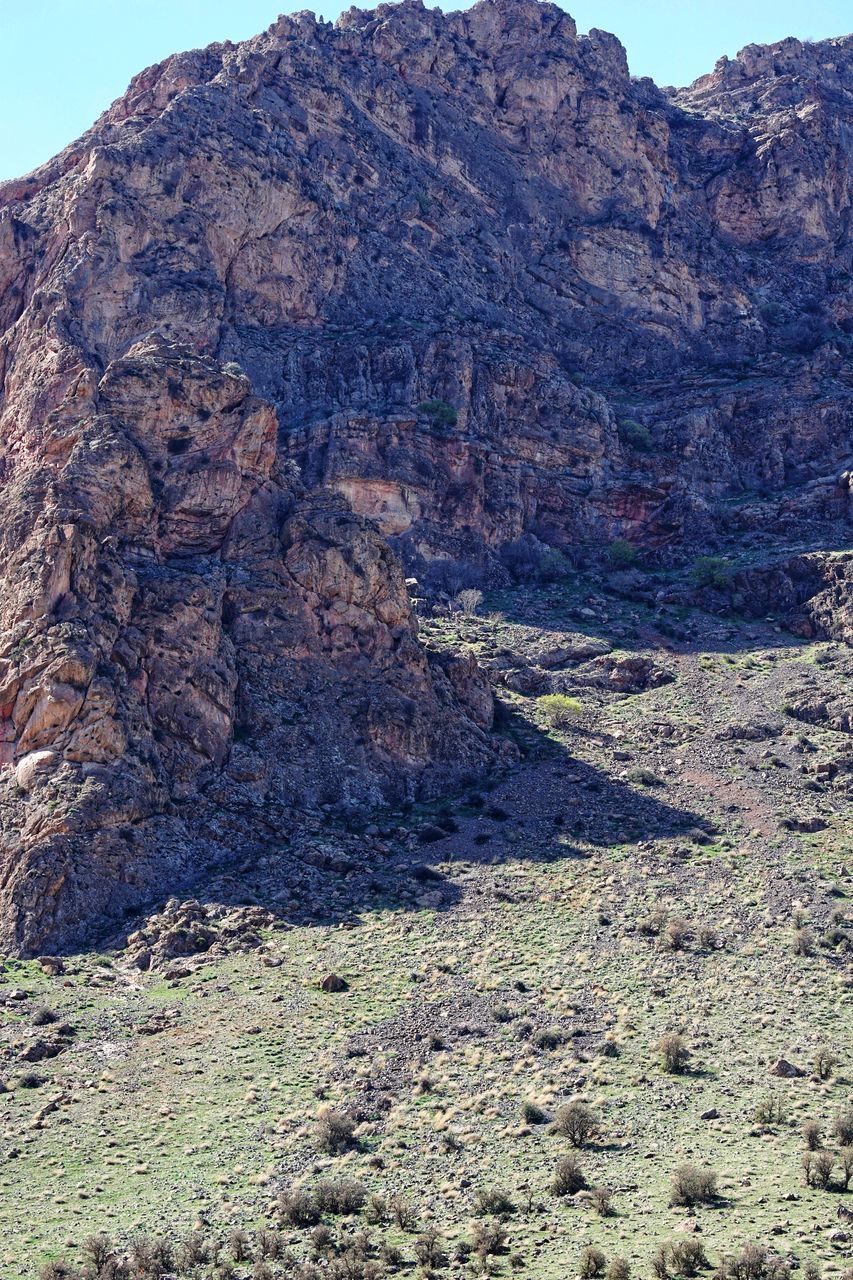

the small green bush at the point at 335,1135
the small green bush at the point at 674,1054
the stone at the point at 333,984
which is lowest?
the small green bush at the point at 335,1135

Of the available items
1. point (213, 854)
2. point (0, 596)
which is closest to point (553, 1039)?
point (213, 854)

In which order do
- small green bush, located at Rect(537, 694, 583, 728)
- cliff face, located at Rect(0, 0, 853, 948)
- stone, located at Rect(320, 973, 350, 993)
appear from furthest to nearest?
1. small green bush, located at Rect(537, 694, 583, 728)
2. cliff face, located at Rect(0, 0, 853, 948)
3. stone, located at Rect(320, 973, 350, 993)

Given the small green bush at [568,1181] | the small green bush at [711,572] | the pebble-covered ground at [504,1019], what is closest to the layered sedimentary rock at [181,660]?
the pebble-covered ground at [504,1019]

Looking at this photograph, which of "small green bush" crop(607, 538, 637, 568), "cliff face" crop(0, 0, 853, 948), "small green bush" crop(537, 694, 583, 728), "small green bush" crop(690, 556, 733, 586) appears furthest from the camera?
"small green bush" crop(607, 538, 637, 568)

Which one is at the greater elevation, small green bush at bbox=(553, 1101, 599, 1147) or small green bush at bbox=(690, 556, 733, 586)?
small green bush at bbox=(690, 556, 733, 586)

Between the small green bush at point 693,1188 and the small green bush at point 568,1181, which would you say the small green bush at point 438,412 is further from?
the small green bush at point 693,1188

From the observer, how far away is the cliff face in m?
66.1

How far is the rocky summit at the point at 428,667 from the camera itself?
40.7 metres

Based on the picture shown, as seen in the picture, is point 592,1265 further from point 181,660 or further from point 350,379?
point 350,379

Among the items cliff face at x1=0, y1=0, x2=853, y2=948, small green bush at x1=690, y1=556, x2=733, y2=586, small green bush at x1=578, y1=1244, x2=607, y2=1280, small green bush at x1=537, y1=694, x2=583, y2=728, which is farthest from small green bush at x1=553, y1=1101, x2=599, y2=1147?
small green bush at x1=690, y1=556, x2=733, y2=586

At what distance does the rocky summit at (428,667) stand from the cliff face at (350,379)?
0.92 feet

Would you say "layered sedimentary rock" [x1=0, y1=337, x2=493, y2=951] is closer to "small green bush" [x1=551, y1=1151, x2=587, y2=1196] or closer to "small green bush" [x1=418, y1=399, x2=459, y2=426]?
"small green bush" [x1=418, y1=399, x2=459, y2=426]

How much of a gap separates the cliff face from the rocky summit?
0.92ft

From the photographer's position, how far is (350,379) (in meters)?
98.1
